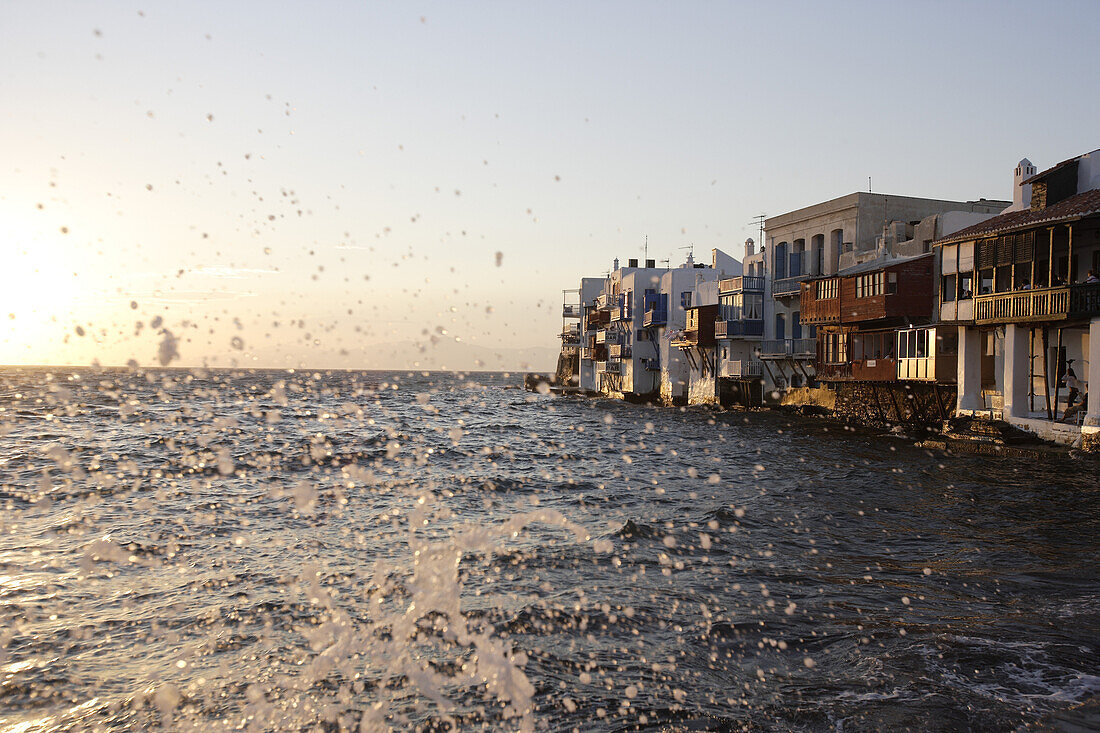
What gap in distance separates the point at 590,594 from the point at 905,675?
14.2 feet

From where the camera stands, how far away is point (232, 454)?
34156 mm

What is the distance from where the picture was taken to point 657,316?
78375 mm

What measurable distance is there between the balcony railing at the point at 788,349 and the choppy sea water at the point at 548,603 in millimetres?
30518

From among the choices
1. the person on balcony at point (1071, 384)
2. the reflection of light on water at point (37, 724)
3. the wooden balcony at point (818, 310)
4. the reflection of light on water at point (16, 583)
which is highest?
the wooden balcony at point (818, 310)

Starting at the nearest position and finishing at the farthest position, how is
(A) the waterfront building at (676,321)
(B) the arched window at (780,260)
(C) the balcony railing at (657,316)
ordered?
1. (B) the arched window at (780,260)
2. (A) the waterfront building at (676,321)
3. (C) the balcony railing at (657,316)

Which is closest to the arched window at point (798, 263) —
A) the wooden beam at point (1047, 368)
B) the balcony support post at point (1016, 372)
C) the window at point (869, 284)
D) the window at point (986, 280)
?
the window at point (869, 284)

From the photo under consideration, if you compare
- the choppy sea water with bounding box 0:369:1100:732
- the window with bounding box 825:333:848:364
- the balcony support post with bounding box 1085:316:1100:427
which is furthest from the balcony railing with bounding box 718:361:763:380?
the choppy sea water with bounding box 0:369:1100:732

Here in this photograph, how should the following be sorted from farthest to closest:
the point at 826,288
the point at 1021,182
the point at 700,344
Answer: the point at 700,344, the point at 826,288, the point at 1021,182

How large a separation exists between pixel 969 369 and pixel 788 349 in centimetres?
2134

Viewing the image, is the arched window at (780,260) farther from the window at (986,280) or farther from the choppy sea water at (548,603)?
the choppy sea water at (548,603)

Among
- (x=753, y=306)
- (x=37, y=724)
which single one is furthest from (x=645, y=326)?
(x=37, y=724)

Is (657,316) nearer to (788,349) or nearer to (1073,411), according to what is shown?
(788,349)

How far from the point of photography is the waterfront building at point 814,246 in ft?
181

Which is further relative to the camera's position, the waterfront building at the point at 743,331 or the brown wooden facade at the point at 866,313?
the waterfront building at the point at 743,331
